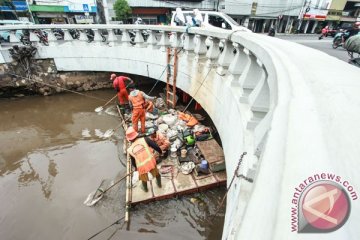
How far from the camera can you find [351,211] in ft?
2.02

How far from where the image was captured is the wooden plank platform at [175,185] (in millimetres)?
4184

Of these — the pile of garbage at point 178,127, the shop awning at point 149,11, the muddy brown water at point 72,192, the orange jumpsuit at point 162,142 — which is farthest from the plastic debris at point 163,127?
the shop awning at point 149,11

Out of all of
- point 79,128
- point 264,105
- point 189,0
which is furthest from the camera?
point 189,0

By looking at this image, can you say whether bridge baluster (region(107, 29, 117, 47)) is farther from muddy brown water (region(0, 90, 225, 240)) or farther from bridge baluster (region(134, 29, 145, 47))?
muddy brown water (region(0, 90, 225, 240))

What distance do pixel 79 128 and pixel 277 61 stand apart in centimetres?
698

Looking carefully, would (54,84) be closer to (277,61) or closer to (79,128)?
(79,128)

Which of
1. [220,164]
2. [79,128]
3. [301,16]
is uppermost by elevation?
[301,16]

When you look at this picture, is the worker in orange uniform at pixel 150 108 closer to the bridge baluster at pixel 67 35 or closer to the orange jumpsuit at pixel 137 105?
the orange jumpsuit at pixel 137 105

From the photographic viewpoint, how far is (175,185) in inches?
173

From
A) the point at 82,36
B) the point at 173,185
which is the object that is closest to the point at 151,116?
the point at 173,185

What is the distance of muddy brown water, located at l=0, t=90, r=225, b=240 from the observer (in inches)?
150

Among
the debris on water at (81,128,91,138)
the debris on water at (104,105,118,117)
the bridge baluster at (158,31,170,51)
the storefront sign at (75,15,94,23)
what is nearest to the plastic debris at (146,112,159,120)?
the debris on water at (104,105,118,117)

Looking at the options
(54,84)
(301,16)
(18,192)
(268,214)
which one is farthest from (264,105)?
(301,16)

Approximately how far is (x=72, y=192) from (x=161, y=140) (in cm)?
231
